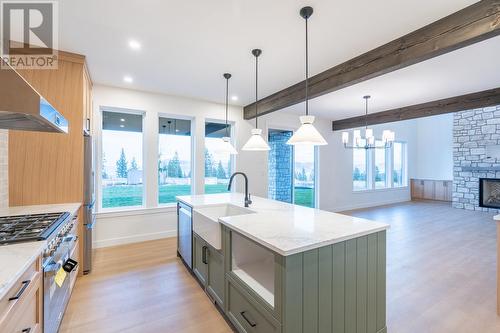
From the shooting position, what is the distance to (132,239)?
13.3 feet

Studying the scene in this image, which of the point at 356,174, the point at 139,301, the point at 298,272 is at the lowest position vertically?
the point at 139,301

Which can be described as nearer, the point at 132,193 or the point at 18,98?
the point at 18,98

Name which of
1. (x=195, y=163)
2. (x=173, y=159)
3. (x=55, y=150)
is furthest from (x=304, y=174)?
(x=55, y=150)

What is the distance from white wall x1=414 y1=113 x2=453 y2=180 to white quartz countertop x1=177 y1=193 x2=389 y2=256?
8976 mm

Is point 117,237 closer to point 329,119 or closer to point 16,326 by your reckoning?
point 16,326

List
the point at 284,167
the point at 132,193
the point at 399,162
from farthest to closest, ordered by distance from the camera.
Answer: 1. the point at 399,162
2. the point at 284,167
3. the point at 132,193

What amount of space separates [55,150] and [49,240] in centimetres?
170

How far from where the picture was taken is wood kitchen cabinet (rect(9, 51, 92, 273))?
2574 mm

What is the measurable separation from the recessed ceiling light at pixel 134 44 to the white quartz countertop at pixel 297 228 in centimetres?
217

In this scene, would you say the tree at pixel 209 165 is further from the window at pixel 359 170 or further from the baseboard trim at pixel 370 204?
the window at pixel 359 170

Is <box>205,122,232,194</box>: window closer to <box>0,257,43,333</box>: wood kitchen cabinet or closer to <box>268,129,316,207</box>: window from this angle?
<box>268,129,316,207</box>: window

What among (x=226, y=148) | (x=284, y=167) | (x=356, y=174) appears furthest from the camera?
(x=356, y=174)

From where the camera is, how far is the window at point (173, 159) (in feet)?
14.8

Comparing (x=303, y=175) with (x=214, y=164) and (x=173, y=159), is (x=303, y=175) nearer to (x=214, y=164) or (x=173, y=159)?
(x=214, y=164)
